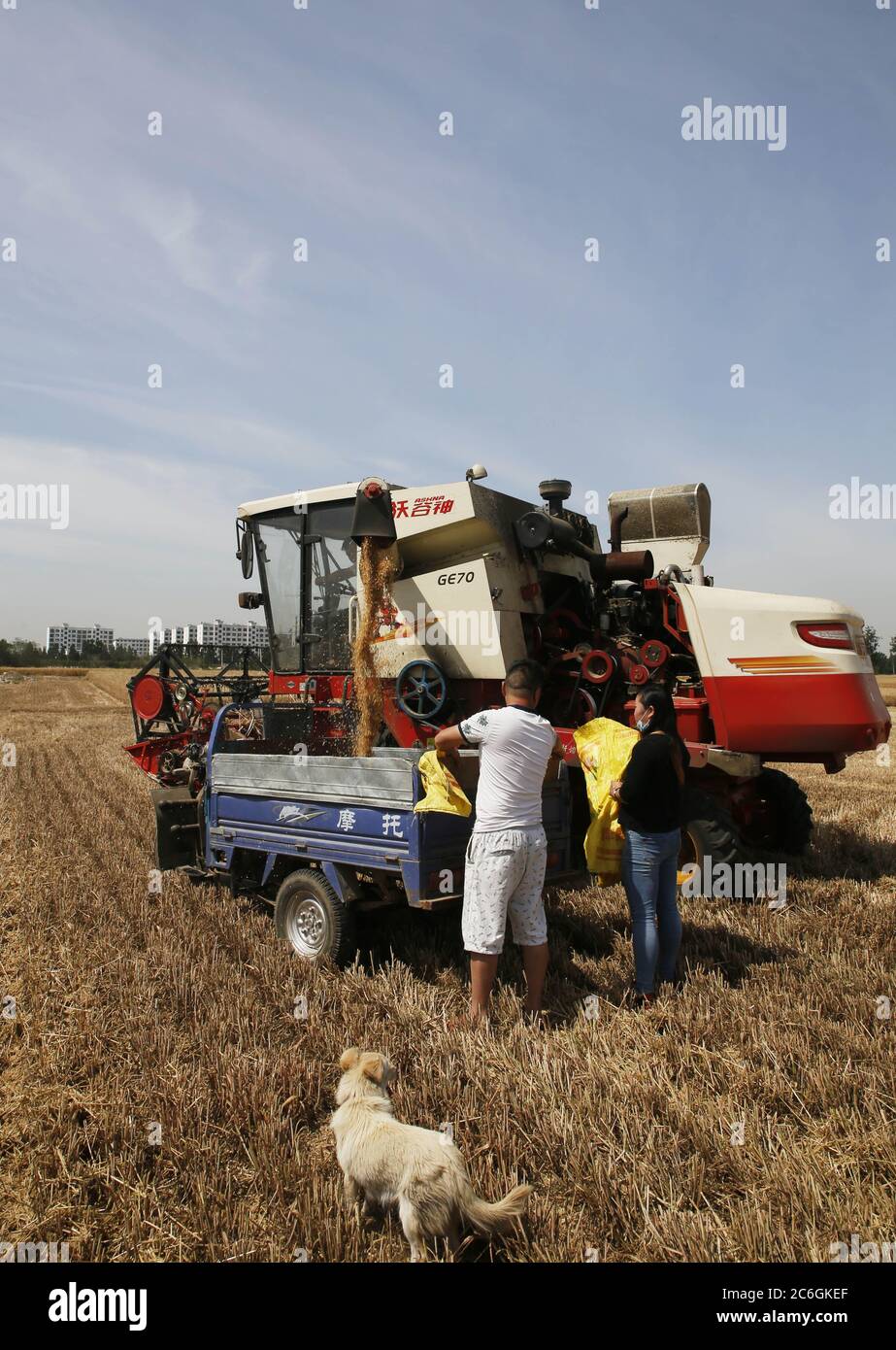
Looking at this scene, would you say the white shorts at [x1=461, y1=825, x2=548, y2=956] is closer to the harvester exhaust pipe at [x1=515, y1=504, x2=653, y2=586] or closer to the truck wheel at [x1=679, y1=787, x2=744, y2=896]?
the truck wheel at [x1=679, y1=787, x2=744, y2=896]

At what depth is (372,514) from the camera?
599 centimetres

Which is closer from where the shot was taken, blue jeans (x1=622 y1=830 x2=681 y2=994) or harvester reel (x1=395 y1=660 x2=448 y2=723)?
blue jeans (x1=622 y1=830 x2=681 y2=994)

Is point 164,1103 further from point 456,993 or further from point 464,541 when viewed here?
point 464,541

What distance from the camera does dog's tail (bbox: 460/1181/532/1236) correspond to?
234cm

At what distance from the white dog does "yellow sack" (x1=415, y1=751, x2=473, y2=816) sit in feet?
5.26

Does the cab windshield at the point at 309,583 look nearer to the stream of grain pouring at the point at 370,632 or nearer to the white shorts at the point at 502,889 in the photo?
the stream of grain pouring at the point at 370,632

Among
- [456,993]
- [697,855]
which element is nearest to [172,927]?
[456,993]

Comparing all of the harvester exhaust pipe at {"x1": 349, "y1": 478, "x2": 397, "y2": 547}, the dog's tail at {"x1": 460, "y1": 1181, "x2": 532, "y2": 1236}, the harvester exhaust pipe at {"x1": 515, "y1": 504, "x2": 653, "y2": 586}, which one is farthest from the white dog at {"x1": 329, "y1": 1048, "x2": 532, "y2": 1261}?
the harvester exhaust pipe at {"x1": 515, "y1": 504, "x2": 653, "y2": 586}

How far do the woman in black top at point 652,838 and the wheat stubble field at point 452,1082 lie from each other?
198 millimetres

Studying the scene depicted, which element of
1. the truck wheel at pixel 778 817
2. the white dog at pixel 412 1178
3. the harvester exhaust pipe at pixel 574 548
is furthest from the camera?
the truck wheel at pixel 778 817

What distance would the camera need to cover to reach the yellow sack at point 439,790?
408cm

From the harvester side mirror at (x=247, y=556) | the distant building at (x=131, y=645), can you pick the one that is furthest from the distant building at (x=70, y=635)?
the harvester side mirror at (x=247, y=556)

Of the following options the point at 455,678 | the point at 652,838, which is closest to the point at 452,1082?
the point at 652,838
